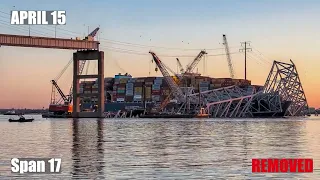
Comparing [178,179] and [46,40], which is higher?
[46,40]

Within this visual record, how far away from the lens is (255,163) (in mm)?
43156

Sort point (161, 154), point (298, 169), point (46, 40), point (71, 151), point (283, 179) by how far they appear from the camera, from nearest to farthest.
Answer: point (283, 179)
point (298, 169)
point (161, 154)
point (71, 151)
point (46, 40)

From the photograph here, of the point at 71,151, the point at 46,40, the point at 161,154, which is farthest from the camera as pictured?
the point at 46,40

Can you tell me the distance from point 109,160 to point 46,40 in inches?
6047

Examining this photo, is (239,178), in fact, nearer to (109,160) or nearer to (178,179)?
(178,179)

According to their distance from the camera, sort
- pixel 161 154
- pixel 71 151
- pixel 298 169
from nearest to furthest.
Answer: pixel 298 169, pixel 161 154, pixel 71 151

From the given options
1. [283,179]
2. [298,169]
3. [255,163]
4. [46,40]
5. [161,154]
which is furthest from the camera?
[46,40]

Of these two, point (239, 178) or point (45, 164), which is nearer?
point (239, 178)

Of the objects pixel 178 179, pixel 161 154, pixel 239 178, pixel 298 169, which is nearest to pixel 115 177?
pixel 178 179

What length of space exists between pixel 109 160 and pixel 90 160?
1.46 meters

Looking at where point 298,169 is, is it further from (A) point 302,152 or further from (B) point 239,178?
(A) point 302,152

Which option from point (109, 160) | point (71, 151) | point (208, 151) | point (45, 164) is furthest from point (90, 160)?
point (208, 151)

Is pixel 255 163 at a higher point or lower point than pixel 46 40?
Answer: lower

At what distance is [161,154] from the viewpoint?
169ft
